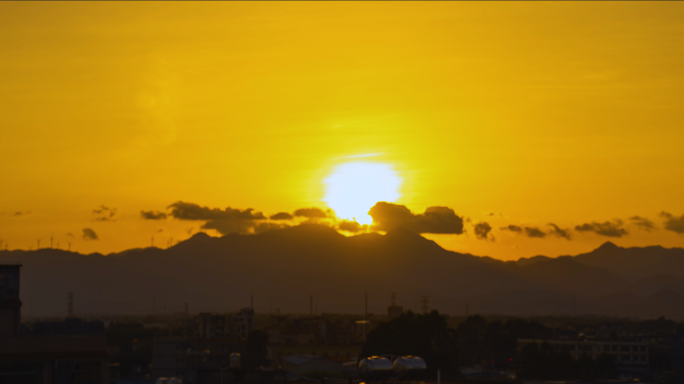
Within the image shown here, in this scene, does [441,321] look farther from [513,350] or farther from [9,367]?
[9,367]

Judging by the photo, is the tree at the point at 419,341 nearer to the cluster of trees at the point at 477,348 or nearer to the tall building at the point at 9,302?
the cluster of trees at the point at 477,348

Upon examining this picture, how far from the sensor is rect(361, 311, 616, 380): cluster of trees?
11362cm

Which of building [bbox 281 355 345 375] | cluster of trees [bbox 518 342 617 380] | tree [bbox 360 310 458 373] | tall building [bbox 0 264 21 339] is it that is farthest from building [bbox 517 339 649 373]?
tall building [bbox 0 264 21 339]

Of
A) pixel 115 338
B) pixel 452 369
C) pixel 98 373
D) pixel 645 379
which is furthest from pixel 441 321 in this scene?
pixel 115 338

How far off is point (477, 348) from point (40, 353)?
13333cm

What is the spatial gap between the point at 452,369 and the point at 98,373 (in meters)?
65.0

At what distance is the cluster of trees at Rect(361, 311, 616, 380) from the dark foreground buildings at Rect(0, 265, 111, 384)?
59.8 m

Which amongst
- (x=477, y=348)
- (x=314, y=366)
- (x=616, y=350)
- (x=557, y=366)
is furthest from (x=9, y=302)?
(x=616, y=350)

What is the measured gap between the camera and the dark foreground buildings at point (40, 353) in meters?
54.0

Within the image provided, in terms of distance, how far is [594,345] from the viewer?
16412 cm

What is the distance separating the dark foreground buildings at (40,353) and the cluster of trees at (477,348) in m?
59.8

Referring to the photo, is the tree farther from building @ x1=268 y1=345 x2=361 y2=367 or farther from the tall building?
the tall building

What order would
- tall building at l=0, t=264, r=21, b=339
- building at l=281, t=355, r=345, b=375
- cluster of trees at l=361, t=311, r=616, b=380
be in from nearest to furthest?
tall building at l=0, t=264, r=21, b=339, cluster of trees at l=361, t=311, r=616, b=380, building at l=281, t=355, r=345, b=375

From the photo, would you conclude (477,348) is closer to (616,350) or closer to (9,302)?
(616,350)
